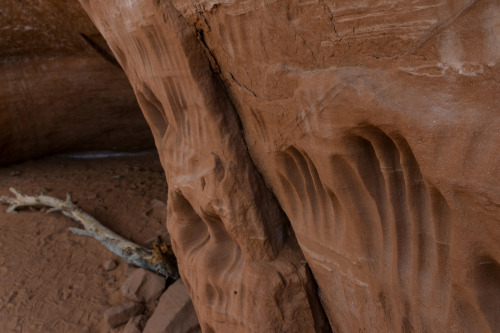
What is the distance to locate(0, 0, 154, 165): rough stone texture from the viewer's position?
344cm

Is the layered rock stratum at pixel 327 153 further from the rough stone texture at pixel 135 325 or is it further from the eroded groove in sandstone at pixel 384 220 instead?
the rough stone texture at pixel 135 325

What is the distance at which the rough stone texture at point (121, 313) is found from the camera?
266 centimetres

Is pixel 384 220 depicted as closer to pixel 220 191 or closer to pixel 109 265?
pixel 220 191

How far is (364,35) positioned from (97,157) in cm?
473

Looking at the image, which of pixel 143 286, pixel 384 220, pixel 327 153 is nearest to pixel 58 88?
pixel 143 286

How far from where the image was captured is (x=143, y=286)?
287 centimetres

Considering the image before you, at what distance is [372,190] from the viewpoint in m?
1.17

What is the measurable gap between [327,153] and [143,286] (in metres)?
2.19

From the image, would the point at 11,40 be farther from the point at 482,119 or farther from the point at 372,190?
the point at 482,119

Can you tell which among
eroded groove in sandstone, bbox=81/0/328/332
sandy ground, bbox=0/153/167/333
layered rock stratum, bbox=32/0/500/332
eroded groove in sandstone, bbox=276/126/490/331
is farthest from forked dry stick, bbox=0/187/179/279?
eroded groove in sandstone, bbox=276/126/490/331

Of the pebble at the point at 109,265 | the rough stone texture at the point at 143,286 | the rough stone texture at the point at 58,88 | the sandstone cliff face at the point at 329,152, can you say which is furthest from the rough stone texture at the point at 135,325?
the rough stone texture at the point at 58,88

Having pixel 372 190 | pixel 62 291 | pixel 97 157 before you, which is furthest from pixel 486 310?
pixel 97 157

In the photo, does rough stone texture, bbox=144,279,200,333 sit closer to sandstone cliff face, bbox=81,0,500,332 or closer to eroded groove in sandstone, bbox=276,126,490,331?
sandstone cliff face, bbox=81,0,500,332

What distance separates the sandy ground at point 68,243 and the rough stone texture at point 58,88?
388 millimetres
